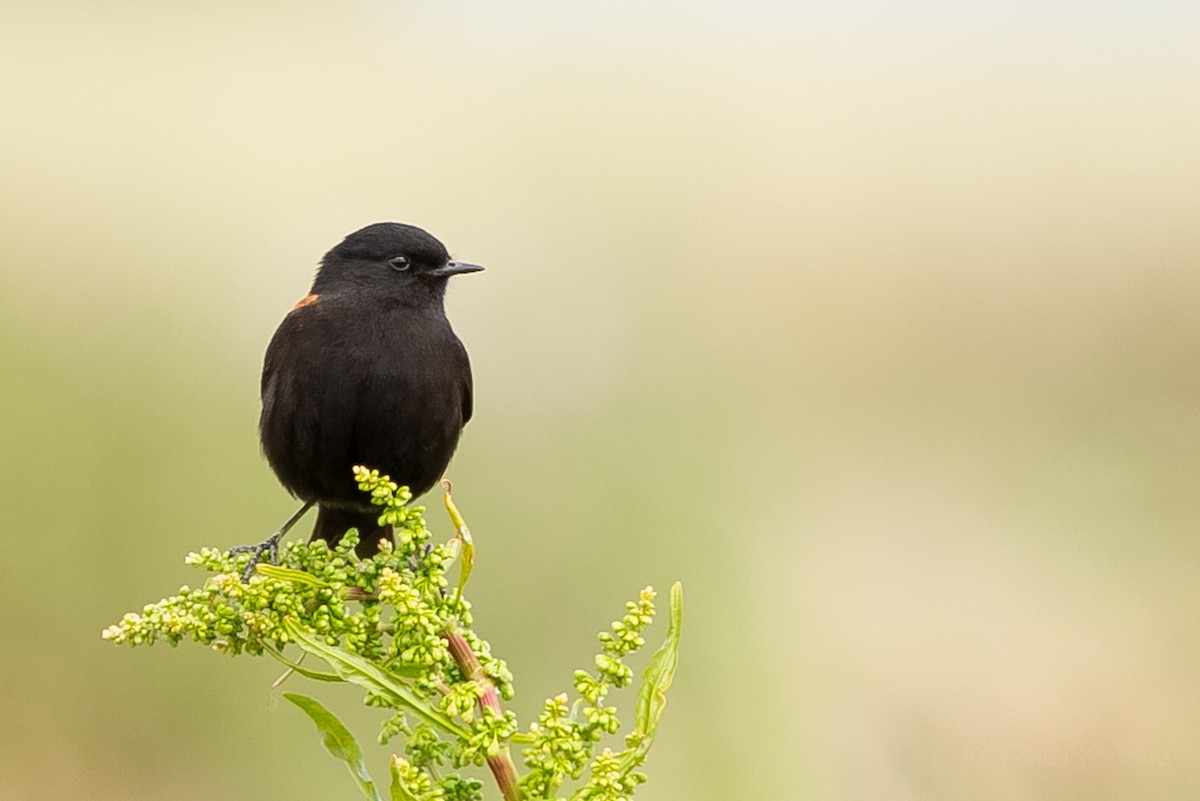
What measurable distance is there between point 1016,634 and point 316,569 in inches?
300

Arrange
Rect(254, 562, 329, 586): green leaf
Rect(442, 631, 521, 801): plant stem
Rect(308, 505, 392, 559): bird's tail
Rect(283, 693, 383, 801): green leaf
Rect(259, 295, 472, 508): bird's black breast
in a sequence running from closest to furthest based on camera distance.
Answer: Rect(442, 631, 521, 801): plant stem
Rect(283, 693, 383, 801): green leaf
Rect(254, 562, 329, 586): green leaf
Rect(259, 295, 472, 508): bird's black breast
Rect(308, 505, 392, 559): bird's tail

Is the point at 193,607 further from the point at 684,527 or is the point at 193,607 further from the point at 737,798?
the point at 684,527

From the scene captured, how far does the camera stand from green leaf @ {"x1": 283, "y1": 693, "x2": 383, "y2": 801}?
7.72ft

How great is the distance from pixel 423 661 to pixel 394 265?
3011mm

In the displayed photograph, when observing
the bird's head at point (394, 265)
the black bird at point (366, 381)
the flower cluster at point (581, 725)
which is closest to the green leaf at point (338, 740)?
the flower cluster at point (581, 725)

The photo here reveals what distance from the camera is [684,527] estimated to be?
8.15 m

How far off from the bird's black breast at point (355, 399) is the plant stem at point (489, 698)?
2.23 metres

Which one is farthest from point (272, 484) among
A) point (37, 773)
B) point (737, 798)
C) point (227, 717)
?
point (737, 798)

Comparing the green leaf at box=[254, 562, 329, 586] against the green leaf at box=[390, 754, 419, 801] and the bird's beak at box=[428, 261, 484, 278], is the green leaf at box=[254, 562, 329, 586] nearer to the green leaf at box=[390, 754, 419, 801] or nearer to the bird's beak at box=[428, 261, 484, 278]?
the green leaf at box=[390, 754, 419, 801]

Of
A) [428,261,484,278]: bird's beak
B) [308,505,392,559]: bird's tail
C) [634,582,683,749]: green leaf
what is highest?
[428,261,484,278]: bird's beak

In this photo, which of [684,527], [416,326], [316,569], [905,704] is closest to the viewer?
[316,569]

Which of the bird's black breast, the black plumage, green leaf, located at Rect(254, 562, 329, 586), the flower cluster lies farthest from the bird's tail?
the flower cluster

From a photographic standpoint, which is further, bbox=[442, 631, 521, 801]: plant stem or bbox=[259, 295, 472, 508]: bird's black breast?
bbox=[259, 295, 472, 508]: bird's black breast

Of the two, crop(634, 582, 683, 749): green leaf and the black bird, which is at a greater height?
the black bird
